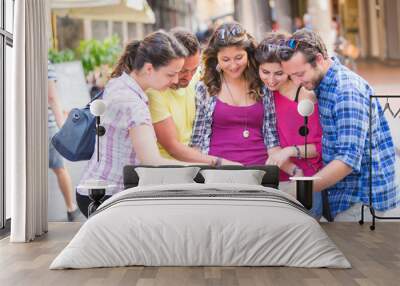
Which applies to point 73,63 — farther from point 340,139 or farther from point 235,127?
point 340,139

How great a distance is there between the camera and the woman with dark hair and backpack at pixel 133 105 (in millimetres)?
7551

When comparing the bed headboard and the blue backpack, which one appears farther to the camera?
the blue backpack

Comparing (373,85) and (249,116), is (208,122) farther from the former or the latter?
(373,85)

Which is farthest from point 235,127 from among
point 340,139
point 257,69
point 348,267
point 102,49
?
point 348,267

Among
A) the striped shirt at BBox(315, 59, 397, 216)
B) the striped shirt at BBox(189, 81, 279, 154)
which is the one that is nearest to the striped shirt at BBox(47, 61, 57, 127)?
the striped shirt at BBox(189, 81, 279, 154)

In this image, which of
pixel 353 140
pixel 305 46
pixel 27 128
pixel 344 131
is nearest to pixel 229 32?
pixel 305 46

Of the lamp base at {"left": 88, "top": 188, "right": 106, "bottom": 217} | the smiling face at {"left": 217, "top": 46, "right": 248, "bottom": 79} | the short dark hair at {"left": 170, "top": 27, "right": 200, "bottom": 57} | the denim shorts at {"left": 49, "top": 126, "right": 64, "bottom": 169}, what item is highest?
the short dark hair at {"left": 170, "top": 27, "right": 200, "bottom": 57}

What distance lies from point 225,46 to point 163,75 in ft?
2.52

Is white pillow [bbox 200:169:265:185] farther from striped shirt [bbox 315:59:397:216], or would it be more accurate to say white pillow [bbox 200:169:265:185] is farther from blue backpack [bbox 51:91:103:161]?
blue backpack [bbox 51:91:103:161]

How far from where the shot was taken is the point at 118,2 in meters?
7.81

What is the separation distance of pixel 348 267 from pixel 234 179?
226 centimetres

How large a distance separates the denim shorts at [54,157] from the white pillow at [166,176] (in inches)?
47.6

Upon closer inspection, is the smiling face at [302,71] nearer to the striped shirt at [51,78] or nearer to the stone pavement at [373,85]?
the stone pavement at [373,85]

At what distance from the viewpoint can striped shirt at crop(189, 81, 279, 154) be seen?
7477mm
